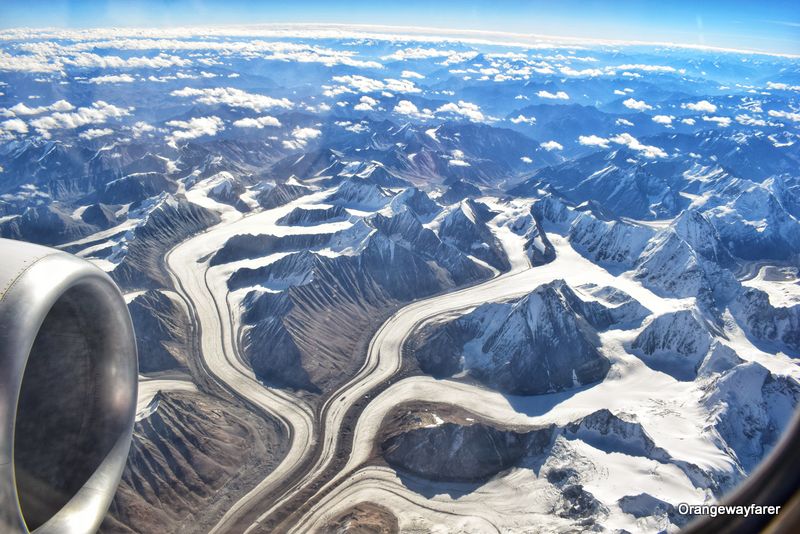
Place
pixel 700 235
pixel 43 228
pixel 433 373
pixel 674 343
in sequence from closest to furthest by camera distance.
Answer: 1. pixel 433 373
2. pixel 674 343
3. pixel 43 228
4. pixel 700 235

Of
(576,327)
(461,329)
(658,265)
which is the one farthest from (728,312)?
(461,329)

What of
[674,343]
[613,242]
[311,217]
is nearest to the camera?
[674,343]

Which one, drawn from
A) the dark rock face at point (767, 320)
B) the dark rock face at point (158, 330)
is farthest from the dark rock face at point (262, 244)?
the dark rock face at point (767, 320)

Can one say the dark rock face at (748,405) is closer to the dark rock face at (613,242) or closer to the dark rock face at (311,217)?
the dark rock face at (613,242)

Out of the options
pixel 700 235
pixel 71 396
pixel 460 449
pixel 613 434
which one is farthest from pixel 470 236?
pixel 71 396

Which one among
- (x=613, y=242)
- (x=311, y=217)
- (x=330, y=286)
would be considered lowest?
(x=330, y=286)

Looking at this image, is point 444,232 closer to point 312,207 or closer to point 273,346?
point 312,207

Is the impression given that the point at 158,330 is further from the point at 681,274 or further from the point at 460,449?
the point at 681,274
